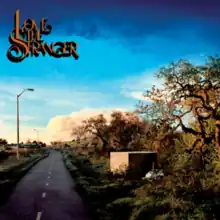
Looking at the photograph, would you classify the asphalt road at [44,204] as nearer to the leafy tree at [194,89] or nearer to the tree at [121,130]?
the leafy tree at [194,89]

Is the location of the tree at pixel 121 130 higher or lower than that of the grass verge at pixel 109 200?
higher

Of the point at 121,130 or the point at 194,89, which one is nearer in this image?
the point at 194,89

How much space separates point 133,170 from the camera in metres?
33.7

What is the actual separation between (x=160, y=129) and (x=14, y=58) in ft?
31.2

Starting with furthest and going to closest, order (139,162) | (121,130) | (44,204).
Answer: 1. (121,130)
2. (139,162)
3. (44,204)

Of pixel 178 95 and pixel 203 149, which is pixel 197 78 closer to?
pixel 178 95

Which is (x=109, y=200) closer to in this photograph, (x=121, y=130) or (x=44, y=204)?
(x=44, y=204)

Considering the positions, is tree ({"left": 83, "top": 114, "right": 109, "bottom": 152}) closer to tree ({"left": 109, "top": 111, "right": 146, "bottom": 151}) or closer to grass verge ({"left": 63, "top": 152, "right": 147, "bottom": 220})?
tree ({"left": 109, "top": 111, "right": 146, "bottom": 151})

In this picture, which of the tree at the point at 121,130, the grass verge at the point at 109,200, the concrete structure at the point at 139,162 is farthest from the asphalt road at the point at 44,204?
the tree at the point at 121,130

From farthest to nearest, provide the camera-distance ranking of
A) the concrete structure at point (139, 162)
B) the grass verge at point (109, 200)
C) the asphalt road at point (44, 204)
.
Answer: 1. the concrete structure at point (139, 162)
2. the asphalt road at point (44, 204)
3. the grass verge at point (109, 200)

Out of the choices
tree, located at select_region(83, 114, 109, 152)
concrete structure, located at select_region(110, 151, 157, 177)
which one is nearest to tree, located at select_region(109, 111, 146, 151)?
tree, located at select_region(83, 114, 109, 152)

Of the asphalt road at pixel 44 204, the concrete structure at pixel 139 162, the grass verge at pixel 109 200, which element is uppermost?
the concrete structure at pixel 139 162

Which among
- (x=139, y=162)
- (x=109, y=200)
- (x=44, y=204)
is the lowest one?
(x=44, y=204)

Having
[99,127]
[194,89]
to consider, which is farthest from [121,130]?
[194,89]
